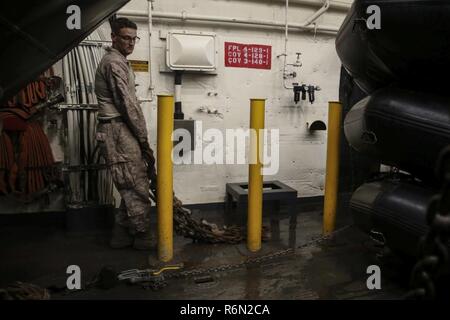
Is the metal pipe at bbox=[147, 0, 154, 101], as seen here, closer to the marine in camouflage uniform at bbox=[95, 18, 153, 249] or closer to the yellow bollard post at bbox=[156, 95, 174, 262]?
the marine in camouflage uniform at bbox=[95, 18, 153, 249]

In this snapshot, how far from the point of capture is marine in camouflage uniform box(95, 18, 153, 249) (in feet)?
8.50

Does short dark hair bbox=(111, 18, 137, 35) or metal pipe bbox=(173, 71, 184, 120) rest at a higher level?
short dark hair bbox=(111, 18, 137, 35)

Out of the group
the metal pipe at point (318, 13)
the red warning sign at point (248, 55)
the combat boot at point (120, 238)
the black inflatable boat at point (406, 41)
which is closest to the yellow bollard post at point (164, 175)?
the combat boot at point (120, 238)

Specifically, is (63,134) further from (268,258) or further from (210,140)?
(268,258)

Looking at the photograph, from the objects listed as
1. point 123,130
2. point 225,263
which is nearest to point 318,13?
point 123,130

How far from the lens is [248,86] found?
3732mm

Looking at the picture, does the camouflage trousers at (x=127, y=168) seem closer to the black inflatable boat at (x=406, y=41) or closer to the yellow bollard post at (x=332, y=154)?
the yellow bollard post at (x=332, y=154)

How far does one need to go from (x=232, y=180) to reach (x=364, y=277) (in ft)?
6.02

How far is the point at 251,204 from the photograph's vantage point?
2.64 metres

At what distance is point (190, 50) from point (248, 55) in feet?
2.27

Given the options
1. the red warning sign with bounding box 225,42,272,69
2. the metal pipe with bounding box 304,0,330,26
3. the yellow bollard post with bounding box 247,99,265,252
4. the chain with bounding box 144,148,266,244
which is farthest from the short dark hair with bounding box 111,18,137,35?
the metal pipe with bounding box 304,0,330,26

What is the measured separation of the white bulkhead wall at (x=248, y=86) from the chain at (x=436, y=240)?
299cm

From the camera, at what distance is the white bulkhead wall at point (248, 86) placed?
A: 341 centimetres

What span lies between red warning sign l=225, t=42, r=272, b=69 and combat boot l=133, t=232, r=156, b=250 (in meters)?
1.96
